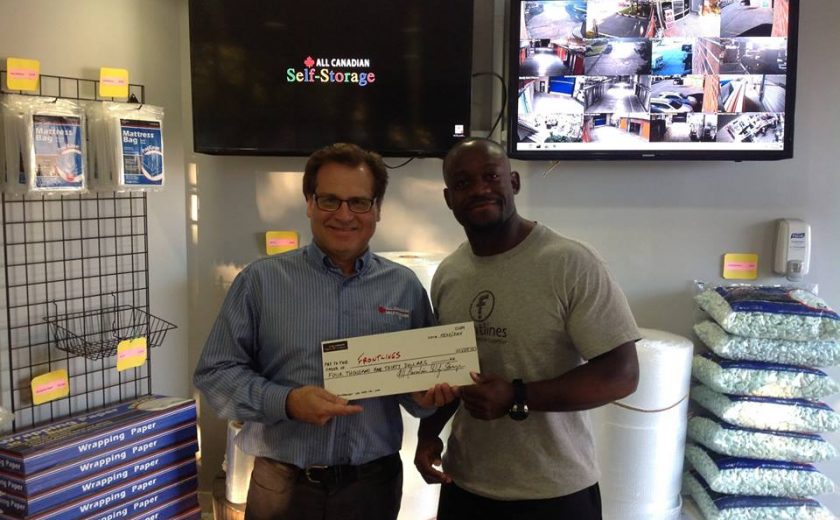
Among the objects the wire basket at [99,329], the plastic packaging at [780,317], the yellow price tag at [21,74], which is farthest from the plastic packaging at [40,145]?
the plastic packaging at [780,317]

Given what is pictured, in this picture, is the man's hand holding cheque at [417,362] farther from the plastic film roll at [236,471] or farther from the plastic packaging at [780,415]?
the plastic packaging at [780,415]

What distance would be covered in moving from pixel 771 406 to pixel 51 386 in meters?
2.42

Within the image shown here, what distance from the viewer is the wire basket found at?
2201 mm

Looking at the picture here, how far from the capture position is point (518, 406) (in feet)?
4.64

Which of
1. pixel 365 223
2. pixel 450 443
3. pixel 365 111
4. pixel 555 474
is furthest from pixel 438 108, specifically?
Answer: pixel 555 474

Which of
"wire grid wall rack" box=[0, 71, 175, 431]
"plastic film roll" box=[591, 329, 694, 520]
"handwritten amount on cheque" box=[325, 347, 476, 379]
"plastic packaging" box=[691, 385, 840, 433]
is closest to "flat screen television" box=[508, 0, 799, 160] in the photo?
"plastic film roll" box=[591, 329, 694, 520]

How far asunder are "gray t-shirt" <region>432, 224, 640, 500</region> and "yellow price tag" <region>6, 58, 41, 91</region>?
150 cm

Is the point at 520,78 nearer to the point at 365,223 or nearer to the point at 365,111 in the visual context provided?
the point at 365,111

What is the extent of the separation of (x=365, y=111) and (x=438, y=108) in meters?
0.28

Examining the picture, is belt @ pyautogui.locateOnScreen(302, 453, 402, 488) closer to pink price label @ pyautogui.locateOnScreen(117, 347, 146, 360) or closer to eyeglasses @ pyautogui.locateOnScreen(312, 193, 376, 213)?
eyeglasses @ pyautogui.locateOnScreen(312, 193, 376, 213)

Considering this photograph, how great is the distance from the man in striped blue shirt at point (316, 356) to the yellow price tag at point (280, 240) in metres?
1.23

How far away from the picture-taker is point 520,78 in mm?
2451

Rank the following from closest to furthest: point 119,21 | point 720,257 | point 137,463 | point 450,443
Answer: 1. point 450,443
2. point 137,463
3. point 119,21
4. point 720,257

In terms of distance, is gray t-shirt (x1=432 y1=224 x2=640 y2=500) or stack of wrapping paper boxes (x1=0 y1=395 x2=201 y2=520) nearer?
gray t-shirt (x1=432 y1=224 x2=640 y2=500)
